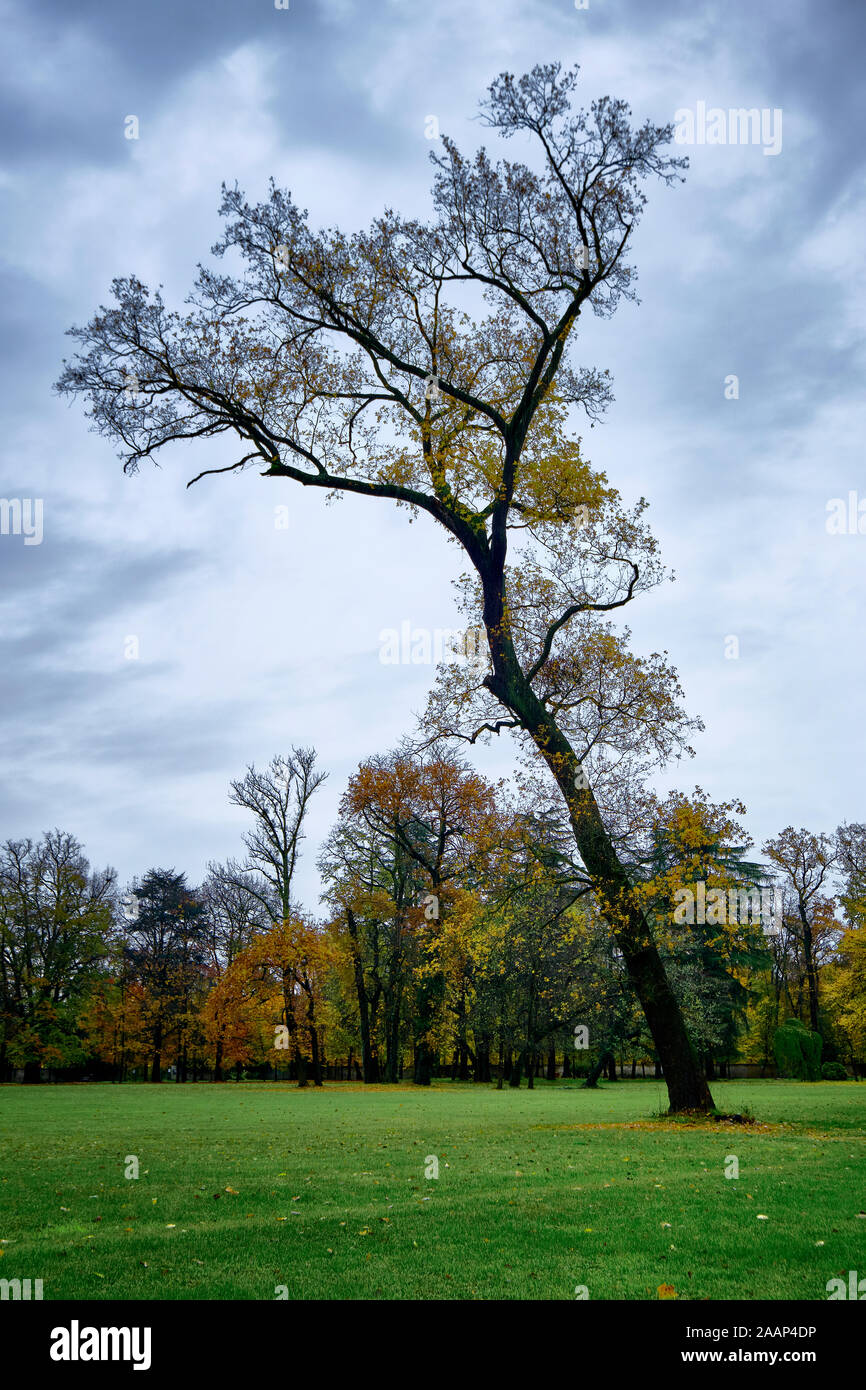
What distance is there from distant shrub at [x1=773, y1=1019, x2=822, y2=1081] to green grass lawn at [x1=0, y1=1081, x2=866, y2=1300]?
33.6 metres

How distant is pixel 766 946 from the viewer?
180 feet

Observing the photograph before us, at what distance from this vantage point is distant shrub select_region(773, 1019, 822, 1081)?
4425cm

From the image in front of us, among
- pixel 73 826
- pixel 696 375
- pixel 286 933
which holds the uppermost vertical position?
pixel 696 375

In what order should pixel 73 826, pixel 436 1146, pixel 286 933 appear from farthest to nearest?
pixel 73 826 < pixel 286 933 < pixel 436 1146

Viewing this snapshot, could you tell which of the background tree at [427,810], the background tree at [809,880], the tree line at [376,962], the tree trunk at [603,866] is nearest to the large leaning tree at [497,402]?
the tree trunk at [603,866]

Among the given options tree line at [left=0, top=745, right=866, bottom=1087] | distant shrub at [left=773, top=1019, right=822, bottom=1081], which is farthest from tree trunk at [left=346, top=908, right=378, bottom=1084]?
distant shrub at [left=773, top=1019, right=822, bottom=1081]

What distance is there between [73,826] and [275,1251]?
5298 cm

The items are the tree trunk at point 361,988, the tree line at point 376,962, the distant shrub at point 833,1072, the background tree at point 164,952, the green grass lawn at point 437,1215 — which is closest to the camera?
the green grass lawn at point 437,1215

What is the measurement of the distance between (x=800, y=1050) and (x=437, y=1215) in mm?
43397

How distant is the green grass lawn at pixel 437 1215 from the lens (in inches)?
217

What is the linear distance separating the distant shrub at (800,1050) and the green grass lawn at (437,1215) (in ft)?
110

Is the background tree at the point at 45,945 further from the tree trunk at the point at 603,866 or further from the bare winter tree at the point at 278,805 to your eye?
the tree trunk at the point at 603,866
